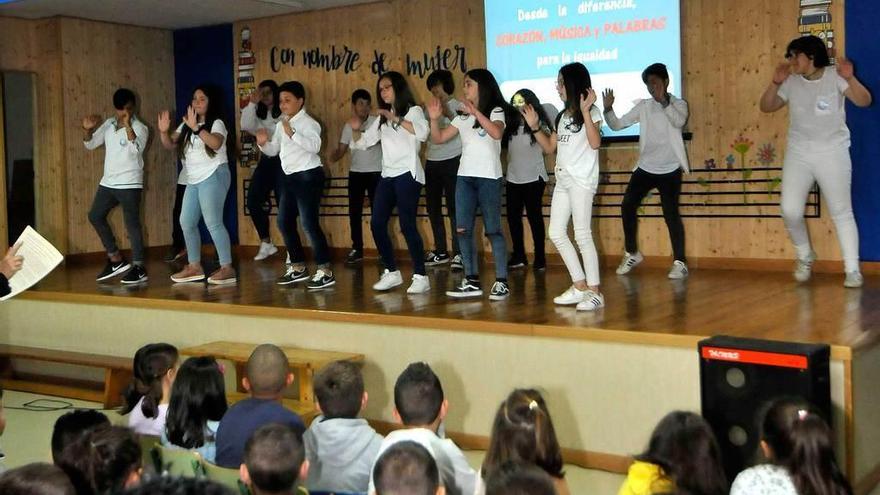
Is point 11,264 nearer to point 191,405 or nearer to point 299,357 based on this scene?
point 191,405

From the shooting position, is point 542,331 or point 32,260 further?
point 542,331

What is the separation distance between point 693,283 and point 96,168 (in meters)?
5.63

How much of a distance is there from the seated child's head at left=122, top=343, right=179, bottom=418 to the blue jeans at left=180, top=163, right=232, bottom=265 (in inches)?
95.2

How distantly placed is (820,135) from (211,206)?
373 cm

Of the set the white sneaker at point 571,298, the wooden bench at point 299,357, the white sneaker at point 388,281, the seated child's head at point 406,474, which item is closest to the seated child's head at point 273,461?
the seated child's head at point 406,474

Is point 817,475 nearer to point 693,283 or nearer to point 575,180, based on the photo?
point 575,180

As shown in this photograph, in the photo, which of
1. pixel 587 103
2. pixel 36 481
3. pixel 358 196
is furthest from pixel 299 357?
pixel 358 196

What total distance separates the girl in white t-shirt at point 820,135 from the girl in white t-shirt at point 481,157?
5.45ft

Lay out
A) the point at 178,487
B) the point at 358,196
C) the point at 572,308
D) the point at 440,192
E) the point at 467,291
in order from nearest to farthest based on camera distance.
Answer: the point at 178,487 → the point at 572,308 → the point at 467,291 → the point at 440,192 → the point at 358,196

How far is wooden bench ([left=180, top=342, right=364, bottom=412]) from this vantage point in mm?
4852

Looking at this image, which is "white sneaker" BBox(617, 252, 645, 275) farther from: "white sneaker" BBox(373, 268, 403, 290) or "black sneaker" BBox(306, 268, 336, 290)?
"black sneaker" BBox(306, 268, 336, 290)

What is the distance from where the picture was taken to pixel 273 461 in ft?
7.97

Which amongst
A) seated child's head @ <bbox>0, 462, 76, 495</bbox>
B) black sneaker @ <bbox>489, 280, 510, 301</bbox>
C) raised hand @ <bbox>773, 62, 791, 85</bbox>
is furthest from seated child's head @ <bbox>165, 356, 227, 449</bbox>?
raised hand @ <bbox>773, 62, 791, 85</bbox>

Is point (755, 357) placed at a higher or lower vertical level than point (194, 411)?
higher
